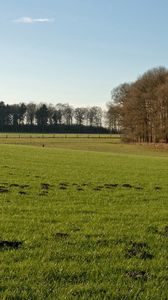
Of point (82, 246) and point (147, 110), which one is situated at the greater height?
point (147, 110)

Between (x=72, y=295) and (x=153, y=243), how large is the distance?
13.0 feet

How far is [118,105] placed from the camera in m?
129

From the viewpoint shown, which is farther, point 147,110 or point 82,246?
point 147,110

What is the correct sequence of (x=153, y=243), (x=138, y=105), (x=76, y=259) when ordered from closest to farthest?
(x=76, y=259), (x=153, y=243), (x=138, y=105)

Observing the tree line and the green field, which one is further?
the tree line

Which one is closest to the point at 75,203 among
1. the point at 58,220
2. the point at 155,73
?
the point at 58,220

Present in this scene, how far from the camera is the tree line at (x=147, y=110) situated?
10200cm

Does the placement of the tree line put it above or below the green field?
above

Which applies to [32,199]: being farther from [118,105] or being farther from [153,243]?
[118,105]

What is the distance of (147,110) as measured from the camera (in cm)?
10869

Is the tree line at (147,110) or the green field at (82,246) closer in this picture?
the green field at (82,246)

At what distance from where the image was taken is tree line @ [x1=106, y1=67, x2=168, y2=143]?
10200 cm

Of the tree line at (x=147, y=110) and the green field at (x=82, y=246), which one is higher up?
the tree line at (x=147, y=110)

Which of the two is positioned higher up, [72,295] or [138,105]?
[138,105]
